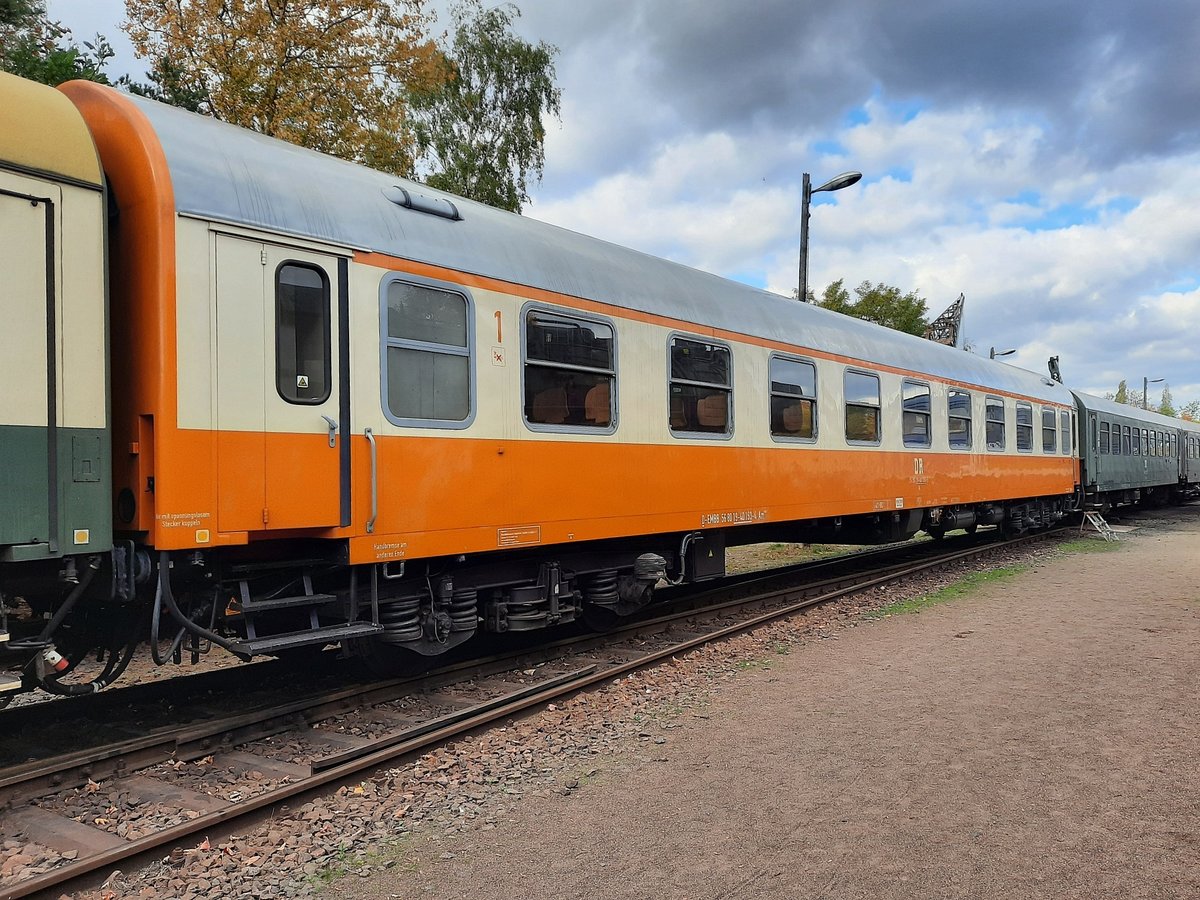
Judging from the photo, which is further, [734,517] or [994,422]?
[994,422]

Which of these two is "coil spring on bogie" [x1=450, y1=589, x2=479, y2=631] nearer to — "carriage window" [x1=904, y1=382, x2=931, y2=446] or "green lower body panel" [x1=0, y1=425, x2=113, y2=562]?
"green lower body panel" [x1=0, y1=425, x2=113, y2=562]

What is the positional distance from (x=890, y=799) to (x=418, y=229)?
444 cm

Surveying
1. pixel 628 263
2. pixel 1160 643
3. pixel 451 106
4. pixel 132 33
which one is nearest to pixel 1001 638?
pixel 1160 643

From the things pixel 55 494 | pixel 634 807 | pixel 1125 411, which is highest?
pixel 1125 411

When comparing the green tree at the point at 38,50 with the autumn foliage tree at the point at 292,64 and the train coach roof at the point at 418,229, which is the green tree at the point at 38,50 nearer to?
→ the autumn foliage tree at the point at 292,64

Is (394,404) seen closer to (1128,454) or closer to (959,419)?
(959,419)

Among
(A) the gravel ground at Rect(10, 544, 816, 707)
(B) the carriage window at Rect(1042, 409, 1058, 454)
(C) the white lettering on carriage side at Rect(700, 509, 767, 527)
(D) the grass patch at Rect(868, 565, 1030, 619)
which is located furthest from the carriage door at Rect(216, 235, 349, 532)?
(B) the carriage window at Rect(1042, 409, 1058, 454)

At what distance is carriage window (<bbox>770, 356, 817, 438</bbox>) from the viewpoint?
31.0 feet

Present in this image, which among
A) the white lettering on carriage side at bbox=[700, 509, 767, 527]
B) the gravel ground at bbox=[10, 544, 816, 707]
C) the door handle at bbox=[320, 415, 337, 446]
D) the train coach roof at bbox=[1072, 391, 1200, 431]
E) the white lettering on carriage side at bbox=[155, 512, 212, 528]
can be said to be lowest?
the gravel ground at bbox=[10, 544, 816, 707]

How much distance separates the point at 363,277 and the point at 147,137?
1363 millimetres

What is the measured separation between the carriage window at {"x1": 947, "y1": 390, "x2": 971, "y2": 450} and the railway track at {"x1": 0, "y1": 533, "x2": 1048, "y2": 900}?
7210 millimetres

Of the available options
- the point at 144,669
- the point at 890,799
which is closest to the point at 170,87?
the point at 144,669

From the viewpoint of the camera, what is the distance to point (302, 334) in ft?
17.4

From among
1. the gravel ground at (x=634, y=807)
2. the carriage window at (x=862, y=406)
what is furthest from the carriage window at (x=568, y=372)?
the carriage window at (x=862, y=406)
